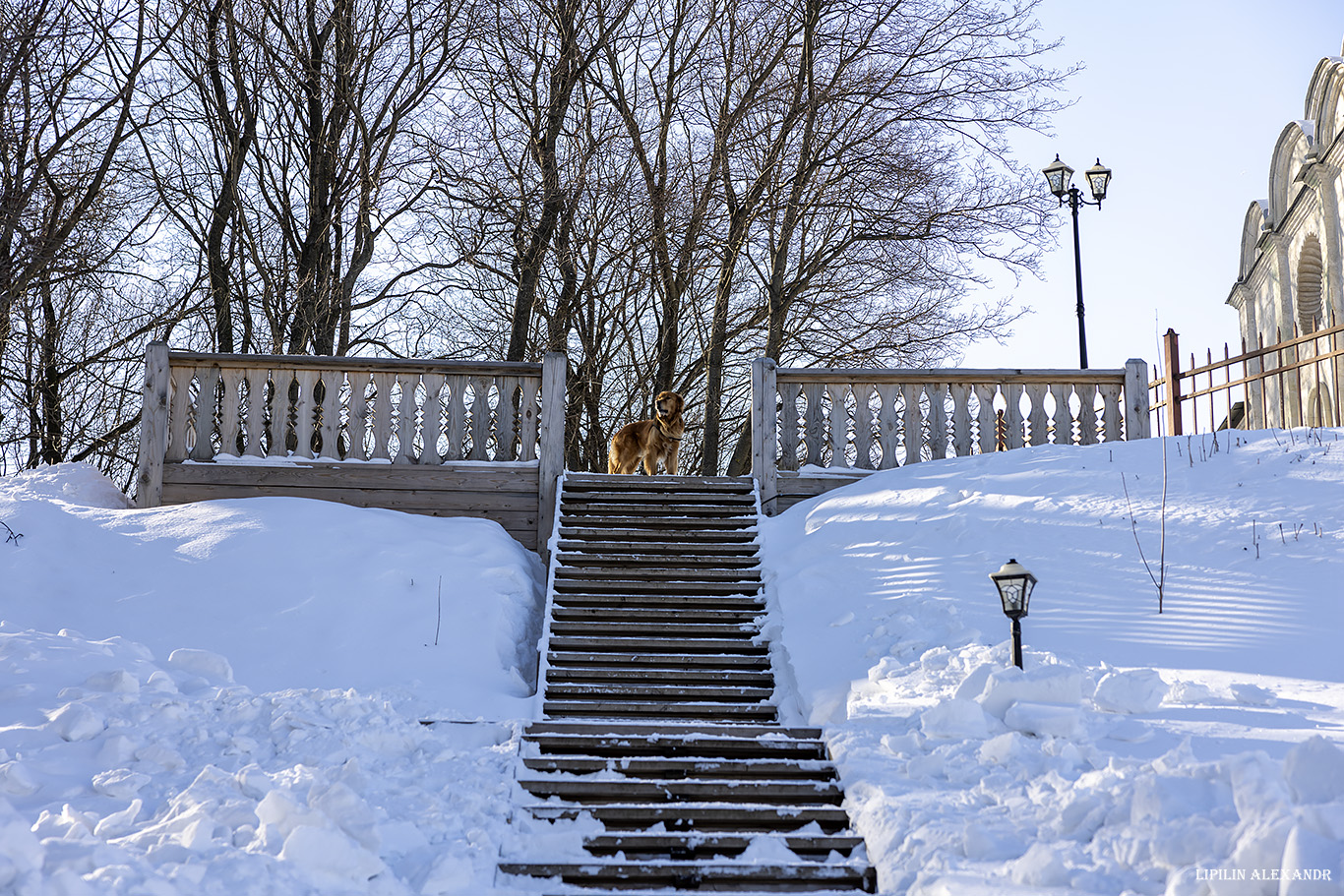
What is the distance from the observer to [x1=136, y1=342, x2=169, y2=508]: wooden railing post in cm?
1012

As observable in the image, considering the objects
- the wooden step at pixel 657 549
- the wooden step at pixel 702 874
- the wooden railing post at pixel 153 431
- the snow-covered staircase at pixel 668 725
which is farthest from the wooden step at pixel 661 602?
the wooden railing post at pixel 153 431

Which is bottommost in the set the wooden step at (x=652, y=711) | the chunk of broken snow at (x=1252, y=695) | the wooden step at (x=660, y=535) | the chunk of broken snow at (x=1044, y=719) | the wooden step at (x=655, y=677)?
the wooden step at (x=652, y=711)

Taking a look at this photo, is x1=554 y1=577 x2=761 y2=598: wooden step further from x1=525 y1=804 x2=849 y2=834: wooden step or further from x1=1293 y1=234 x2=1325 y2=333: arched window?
x1=1293 y1=234 x2=1325 y2=333: arched window

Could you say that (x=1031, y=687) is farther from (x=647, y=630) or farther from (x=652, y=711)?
(x=647, y=630)

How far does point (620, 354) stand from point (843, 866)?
15.6 m

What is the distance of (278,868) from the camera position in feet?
13.8

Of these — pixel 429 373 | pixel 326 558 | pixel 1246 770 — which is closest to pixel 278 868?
pixel 1246 770

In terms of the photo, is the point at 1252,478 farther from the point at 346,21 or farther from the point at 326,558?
the point at 346,21

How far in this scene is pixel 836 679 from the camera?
23.0 feet

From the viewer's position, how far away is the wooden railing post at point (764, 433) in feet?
34.9

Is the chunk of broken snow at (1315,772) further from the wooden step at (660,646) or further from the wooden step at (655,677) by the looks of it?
the wooden step at (660,646)

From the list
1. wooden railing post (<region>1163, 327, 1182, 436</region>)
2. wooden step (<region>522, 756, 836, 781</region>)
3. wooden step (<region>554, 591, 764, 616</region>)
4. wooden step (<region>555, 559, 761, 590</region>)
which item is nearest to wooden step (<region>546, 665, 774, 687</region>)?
wooden step (<region>554, 591, 764, 616</region>)

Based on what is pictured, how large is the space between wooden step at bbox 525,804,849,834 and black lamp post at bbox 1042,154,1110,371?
474 inches

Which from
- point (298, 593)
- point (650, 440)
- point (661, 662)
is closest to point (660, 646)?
point (661, 662)
